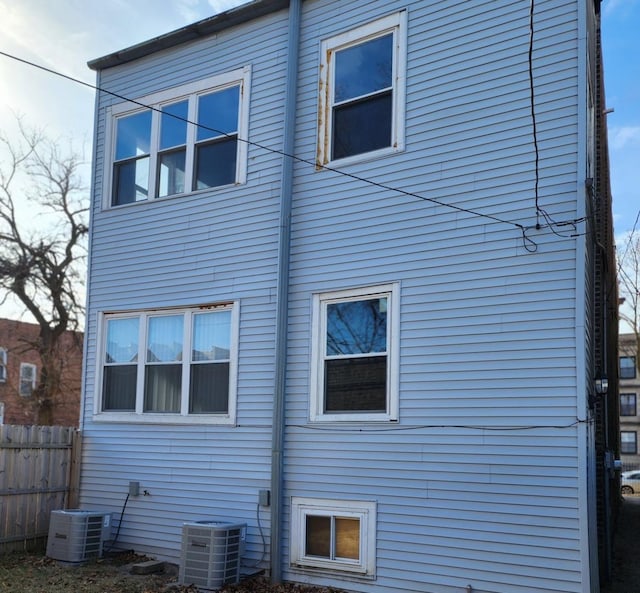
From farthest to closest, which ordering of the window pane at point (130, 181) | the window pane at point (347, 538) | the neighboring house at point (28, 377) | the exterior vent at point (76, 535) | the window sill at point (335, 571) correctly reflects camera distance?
the neighboring house at point (28, 377) < the window pane at point (130, 181) < the exterior vent at point (76, 535) < the window pane at point (347, 538) < the window sill at point (335, 571)

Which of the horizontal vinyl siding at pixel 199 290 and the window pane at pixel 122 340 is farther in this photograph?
the window pane at pixel 122 340

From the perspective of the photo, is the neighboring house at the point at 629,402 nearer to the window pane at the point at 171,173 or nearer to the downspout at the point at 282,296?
the window pane at the point at 171,173

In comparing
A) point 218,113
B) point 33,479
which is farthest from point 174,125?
point 33,479

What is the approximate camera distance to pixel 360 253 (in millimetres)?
8000

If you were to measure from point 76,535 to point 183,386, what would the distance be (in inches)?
88.3

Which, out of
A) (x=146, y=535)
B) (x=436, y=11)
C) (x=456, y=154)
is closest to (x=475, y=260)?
(x=456, y=154)

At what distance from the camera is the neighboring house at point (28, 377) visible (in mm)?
26000

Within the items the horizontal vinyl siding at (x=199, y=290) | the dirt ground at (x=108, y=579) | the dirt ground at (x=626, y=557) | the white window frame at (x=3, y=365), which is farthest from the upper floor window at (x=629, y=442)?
the horizontal vinyl siding at (x=199, y=290)

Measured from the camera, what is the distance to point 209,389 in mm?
9086

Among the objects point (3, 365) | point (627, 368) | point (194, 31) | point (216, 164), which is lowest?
point (3, 365)

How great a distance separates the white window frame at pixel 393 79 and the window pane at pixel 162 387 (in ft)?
11.2

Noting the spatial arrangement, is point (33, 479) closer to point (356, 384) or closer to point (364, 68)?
point (356, 384)

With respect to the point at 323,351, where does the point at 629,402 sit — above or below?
below

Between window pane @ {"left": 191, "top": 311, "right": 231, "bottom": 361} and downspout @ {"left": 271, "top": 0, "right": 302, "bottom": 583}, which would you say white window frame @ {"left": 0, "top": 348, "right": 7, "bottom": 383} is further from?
downspout @ {"left": 271, "top": 0, "right": 302, "bottom": 583}
